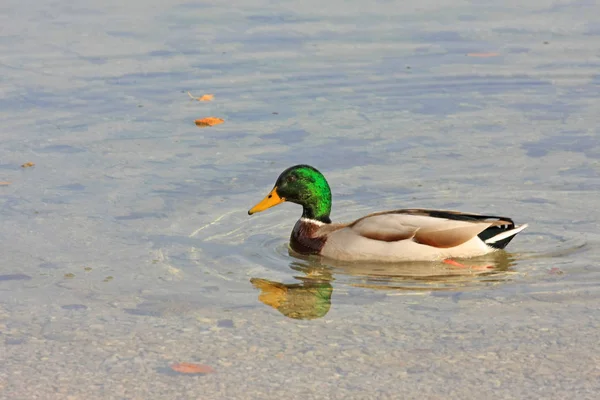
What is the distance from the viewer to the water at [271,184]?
652cm

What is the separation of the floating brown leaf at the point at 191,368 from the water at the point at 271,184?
0.25 ft

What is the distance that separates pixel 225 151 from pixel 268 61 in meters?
3.34

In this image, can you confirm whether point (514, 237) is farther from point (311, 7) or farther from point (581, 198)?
point (311, 7)

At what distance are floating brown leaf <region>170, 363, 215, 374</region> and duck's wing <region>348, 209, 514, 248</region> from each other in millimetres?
2627

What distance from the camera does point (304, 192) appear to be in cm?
939

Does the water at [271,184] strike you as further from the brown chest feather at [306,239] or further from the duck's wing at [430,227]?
the duck's wing at [430,227]

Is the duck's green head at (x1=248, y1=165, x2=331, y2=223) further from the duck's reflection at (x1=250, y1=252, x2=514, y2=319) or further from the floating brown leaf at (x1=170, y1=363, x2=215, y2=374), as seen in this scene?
the floating brown leaf at (x1=170, y1=363, x2=215, y2=374)

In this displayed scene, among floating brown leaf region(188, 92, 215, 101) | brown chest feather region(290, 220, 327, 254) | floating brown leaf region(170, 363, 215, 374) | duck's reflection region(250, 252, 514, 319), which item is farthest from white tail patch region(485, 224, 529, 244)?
floating brown leaf region(188, 92, 215, 101)

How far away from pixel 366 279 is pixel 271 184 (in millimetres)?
2244

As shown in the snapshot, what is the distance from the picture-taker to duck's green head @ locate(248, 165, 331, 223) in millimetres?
9328

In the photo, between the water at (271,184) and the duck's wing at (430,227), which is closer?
the water at (271,184)

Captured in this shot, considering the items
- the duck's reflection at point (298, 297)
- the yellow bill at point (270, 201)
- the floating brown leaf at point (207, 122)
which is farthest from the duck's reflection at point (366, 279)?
the floating brown leaf at point (207, 122)

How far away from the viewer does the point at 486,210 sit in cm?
964

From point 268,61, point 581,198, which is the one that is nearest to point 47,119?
point 268,61
